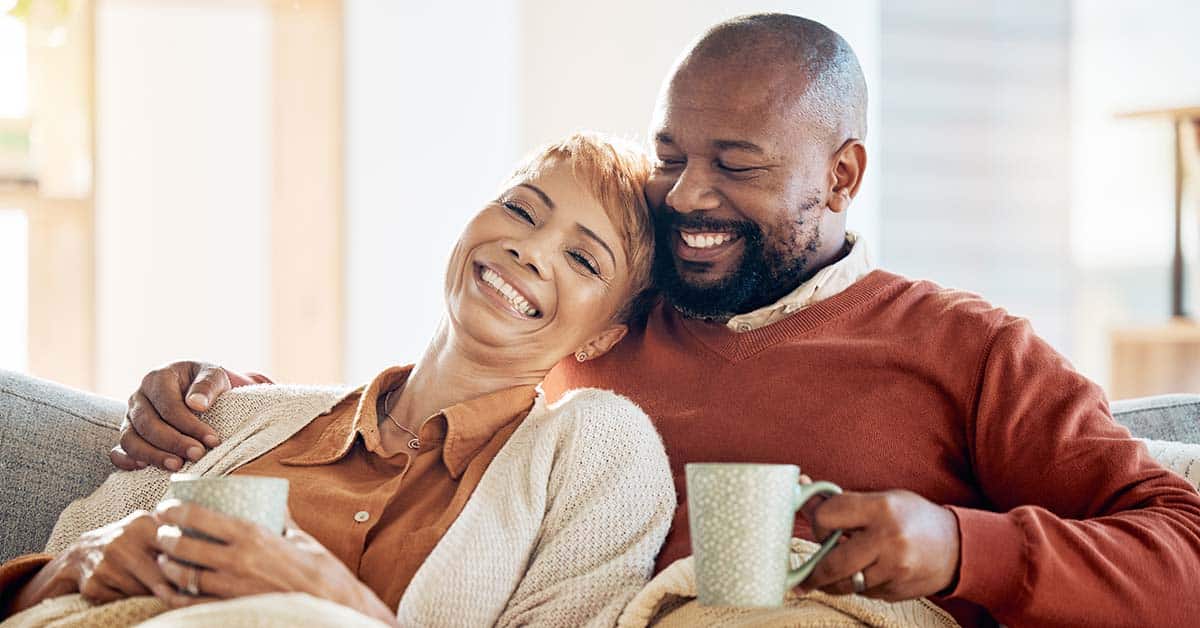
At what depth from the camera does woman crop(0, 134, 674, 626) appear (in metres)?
1.53

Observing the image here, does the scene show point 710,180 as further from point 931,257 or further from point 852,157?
point 931,257

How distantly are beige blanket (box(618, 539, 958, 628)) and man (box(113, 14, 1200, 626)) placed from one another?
0.08 m

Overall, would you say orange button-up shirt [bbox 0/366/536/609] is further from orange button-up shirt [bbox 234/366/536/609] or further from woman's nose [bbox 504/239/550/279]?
woman's nose [bbox 504/239/550/279]

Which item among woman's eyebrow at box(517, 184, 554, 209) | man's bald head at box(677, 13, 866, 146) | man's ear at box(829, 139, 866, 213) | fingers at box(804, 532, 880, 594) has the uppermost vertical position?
man's bald head at box(677, 13, 866, 146)

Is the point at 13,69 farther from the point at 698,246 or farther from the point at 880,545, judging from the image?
the point at 880,545

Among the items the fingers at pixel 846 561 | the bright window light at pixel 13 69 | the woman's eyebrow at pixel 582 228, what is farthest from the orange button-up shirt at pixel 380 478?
the bright window light at pixel 13 69

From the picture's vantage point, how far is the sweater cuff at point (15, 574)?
1.58m

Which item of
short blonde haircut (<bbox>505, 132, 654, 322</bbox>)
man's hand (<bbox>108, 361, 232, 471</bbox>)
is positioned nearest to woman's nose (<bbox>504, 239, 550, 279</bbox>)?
short blonde haircut (<bbox>505, 132, 654, 322</bbox>)

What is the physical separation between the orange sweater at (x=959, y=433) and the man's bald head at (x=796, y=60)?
0.83ft

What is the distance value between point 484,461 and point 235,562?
53cm

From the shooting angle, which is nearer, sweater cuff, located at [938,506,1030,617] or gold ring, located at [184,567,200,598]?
gold ring, located at [184,567,200,598]

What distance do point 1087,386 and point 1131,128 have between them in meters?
3.48

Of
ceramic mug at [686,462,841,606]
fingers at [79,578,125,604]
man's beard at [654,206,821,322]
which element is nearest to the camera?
ceramic mug at [686,462,841,606]

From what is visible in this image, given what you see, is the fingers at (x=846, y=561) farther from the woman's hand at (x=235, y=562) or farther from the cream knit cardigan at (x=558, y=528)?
the woman's hand at (x=235, y=562)
